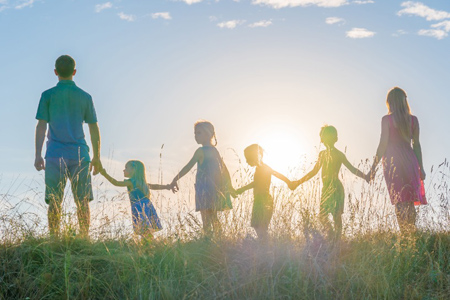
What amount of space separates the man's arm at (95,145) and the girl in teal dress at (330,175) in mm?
2281

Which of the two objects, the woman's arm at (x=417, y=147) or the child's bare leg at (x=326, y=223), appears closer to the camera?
the child's bare leg at (x=326, y=223)

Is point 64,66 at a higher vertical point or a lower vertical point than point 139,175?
higher

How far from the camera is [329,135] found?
7520mm

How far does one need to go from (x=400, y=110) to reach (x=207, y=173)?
2656mm

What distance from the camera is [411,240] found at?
19.4 ft

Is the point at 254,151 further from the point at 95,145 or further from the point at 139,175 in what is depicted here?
the point at 95,145

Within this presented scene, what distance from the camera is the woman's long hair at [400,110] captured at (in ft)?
23.4

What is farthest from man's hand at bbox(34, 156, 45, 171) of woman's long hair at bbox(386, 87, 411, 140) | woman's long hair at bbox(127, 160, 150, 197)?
woman's long hair at bbox(386, 87, 411, 140)

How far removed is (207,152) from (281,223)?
76.4 inches

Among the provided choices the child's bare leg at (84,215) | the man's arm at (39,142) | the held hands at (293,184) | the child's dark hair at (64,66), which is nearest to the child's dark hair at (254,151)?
the held hands at (293,184)

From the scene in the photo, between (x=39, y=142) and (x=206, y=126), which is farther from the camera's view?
(x=206, y=126)

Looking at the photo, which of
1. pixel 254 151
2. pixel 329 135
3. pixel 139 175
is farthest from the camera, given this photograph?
pixel 139 175

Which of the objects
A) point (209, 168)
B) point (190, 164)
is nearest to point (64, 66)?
point (190, 164)

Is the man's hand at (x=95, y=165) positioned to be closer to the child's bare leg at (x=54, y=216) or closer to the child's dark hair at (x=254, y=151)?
the child's bare leg at (x=54, y=216)
